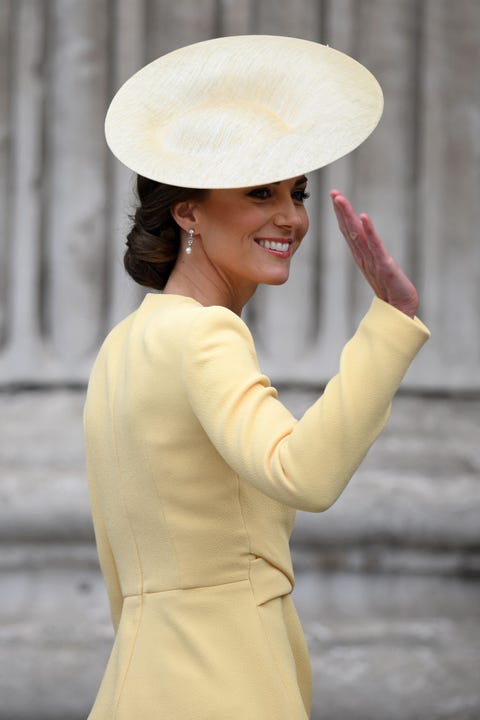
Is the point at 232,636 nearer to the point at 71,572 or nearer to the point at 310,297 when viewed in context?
the point at 71,572

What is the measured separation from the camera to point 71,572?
3070 mm

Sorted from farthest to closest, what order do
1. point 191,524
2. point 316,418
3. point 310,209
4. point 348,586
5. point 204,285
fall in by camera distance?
point 310,209 < point 348,586 < point 204,285 < point 191,524 < point 316,418

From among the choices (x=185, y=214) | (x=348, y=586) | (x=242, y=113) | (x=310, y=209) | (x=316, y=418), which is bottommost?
(x=348, y=586)

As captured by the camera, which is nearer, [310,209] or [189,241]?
[189,241]

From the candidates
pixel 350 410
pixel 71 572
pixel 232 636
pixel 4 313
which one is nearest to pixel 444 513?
pixel 71 572

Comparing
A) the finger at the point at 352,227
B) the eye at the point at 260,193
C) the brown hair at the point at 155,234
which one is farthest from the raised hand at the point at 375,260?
the brown hair at the point at 155,234

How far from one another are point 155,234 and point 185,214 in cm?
8

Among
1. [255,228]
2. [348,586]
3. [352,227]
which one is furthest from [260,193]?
[348,586]

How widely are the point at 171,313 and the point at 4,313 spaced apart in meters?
1.72

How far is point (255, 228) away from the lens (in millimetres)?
1699

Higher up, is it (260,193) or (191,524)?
(260,193)

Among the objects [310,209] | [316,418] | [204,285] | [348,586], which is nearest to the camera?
[316,418]

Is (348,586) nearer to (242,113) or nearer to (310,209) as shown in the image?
(310,209)

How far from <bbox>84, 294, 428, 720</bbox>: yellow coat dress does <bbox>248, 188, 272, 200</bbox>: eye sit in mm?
163
